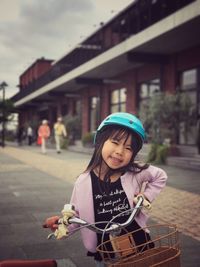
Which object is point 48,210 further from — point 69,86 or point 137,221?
point 69,86

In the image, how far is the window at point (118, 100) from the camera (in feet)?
86.4

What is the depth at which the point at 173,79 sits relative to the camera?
65.0ft

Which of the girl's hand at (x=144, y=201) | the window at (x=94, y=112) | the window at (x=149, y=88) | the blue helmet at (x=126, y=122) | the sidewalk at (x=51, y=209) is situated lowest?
the sidewalk at (x=51, y=209)

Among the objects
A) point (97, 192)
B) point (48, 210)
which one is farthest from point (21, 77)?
point (97, 192)

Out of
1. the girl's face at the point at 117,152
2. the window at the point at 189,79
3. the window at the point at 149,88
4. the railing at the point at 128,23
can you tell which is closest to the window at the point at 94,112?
the railing at the point at 128,23

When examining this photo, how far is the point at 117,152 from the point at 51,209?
4941mm

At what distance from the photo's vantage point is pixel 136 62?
1969 centimetres

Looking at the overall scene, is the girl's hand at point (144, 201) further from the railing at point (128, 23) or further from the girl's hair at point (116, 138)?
the railing at point (128, 23)

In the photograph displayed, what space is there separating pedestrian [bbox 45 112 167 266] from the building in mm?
11904

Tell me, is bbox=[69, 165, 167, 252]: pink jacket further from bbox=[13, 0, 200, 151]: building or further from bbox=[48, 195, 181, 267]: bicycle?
bbox=[13, 0, 200, 151]: building

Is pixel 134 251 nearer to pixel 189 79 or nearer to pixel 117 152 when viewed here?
pixel 117 152

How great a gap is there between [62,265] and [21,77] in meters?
66.3

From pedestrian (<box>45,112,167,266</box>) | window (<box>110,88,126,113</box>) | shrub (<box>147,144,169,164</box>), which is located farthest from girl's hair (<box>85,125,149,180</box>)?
window (<box>110,88,126,113</box>)

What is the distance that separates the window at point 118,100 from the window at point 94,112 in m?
1.75
